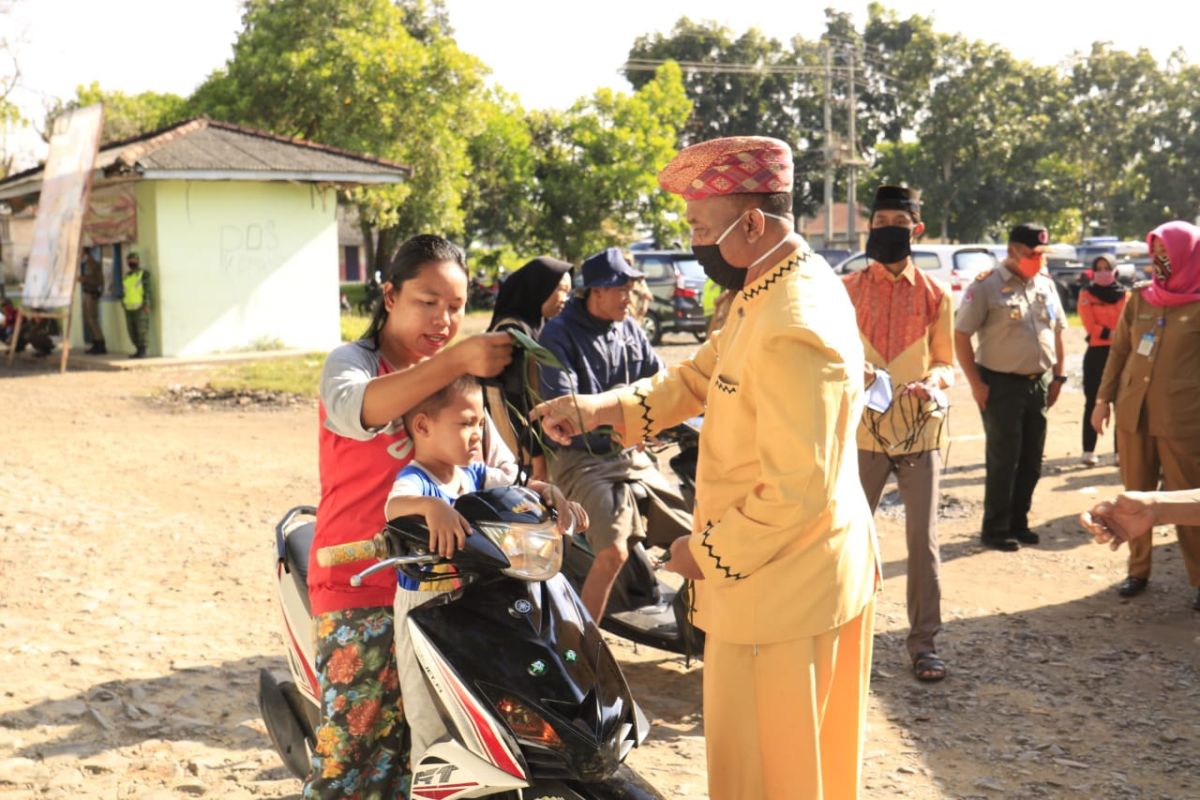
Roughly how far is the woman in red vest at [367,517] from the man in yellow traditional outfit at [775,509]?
25.7 inches

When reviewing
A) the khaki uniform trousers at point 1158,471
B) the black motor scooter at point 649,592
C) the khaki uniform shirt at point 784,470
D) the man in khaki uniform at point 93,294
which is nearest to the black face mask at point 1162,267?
the khaki uniform trousers at point 1158,471

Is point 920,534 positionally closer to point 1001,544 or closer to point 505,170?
point 1001,544

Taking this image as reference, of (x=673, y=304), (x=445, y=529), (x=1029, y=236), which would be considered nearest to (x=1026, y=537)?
(x=1029, y=236)

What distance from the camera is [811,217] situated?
59094 millimetres

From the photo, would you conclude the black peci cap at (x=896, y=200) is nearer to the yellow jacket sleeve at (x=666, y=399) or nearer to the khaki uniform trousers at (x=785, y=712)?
the yellow jacket sleeve at (x=666, y=399)

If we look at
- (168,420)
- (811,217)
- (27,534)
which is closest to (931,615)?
(27,534)

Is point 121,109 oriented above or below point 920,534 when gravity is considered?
above

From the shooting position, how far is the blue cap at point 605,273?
5.09m

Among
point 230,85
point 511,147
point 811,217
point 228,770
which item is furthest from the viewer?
point 811,217

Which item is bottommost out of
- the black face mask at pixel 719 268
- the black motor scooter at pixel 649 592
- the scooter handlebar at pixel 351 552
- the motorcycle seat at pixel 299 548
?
the black motor scooter at pixel 649 592

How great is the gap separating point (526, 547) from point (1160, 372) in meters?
5.04

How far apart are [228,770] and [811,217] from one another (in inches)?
2240

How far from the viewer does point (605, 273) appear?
16.7ft

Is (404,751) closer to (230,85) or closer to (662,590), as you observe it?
(662,590)
